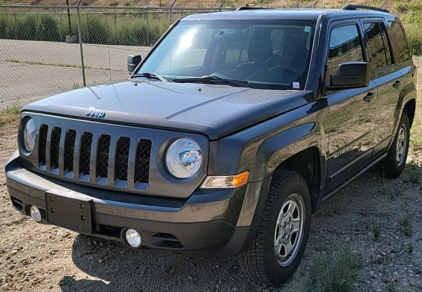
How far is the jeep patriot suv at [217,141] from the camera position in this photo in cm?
289

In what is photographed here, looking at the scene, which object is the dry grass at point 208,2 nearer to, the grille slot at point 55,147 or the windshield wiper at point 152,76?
the windshield wiper at point 152,76

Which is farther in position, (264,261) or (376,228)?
(376,228)

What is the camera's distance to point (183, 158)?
9.54 ft

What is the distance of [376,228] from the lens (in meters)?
4.34

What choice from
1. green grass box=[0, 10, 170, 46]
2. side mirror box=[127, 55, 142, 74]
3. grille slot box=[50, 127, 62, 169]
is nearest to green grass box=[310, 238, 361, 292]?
grille slot box=[50, 127, 62, 169]

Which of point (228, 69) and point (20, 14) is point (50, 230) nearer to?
point (228, 69)

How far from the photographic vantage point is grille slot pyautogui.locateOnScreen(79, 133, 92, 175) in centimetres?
316

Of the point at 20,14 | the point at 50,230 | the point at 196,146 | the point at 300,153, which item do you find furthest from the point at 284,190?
the point at 20,14

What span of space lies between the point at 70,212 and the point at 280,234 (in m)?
1.41

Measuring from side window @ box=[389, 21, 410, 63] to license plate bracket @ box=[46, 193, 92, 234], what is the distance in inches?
155

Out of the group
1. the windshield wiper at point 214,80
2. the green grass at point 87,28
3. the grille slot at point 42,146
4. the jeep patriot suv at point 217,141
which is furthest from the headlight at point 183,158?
the green grass at point 87,28

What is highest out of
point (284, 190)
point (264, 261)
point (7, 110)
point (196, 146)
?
point (196, 146)

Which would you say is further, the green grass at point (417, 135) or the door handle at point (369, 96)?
the green grass at point (417, 135)

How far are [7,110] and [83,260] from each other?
5871 millimetres
